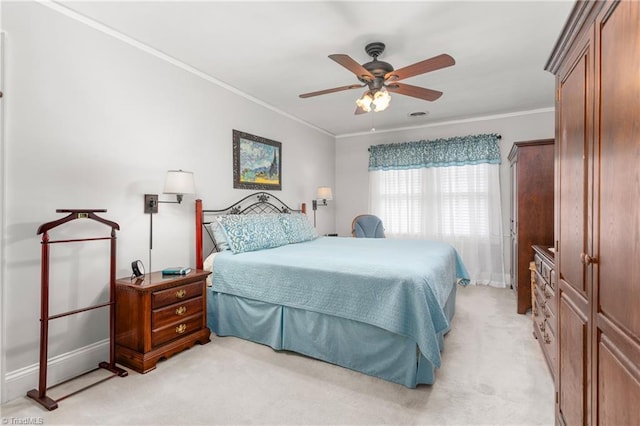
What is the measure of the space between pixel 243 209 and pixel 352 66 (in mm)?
2318

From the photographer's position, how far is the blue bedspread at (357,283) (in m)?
2.14

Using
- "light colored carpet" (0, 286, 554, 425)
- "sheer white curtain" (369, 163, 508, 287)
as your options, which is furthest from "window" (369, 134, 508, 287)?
"light colored carpet" (0, 286, 554, 425)

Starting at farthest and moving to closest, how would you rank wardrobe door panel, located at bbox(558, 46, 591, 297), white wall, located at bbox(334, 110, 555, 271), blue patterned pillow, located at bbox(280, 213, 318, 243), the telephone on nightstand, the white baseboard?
white wall, located at bbox(334, 110, 555, 271) < blue patterned pillow, located at bbox(280, 213, 318, 243) < the telephone on nightstand < the white baseboard < wardrobe door panel, located at bbox(558, 46, 591, 297)

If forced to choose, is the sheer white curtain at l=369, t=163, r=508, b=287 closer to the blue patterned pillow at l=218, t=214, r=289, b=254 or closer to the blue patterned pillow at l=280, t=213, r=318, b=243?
the blue patterned pillow at l=280, t=213, r=318, b=243

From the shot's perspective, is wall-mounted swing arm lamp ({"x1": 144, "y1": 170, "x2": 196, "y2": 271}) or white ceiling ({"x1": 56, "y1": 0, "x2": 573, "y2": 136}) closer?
white ceiling ({"x1": 56, "y1": 0, "x2": 573, "y2": 136})

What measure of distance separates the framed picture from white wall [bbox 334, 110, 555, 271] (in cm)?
196

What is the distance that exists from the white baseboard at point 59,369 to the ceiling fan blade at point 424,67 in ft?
10.5

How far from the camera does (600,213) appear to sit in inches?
40.1

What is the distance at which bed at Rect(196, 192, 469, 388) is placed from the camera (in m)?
2.16

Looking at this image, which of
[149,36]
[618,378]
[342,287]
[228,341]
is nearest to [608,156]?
[618,378]

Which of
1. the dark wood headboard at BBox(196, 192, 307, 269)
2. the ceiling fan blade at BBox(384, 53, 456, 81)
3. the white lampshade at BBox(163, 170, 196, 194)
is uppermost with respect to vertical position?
the ceiling fan blade at BBox(384, 53, 456, 81)

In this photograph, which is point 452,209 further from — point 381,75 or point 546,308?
point 381,75

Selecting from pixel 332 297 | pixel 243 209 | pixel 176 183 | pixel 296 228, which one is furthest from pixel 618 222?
pixel 243 209

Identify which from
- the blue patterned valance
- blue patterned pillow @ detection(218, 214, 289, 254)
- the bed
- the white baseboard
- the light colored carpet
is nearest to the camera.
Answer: the light colored carpet
